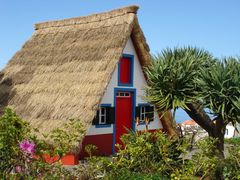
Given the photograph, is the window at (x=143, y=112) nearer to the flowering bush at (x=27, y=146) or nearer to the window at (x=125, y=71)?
the window at (x=125, y=71)

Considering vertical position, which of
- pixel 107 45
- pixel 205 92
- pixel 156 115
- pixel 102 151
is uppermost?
pixel 107 45

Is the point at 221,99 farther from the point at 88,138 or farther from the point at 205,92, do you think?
the point at 88,138

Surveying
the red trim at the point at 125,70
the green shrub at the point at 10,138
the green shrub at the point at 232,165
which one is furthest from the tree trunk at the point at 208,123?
the red trim at the point at 125,70

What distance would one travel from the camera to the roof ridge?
18.3 metres

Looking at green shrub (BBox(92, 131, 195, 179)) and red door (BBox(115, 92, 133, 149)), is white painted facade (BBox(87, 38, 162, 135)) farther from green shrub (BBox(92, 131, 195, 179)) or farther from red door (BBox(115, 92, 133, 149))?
green shrub (BBox(92, 131, 195, 179))

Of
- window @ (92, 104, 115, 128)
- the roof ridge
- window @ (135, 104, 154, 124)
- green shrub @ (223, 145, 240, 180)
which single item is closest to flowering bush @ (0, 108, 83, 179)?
green shrub @ (223, 145, 240, 180)

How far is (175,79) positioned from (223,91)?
1.35 m

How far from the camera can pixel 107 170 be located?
404 inches

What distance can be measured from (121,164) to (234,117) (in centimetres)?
301

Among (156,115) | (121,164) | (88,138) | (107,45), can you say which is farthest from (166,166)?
(156,115)

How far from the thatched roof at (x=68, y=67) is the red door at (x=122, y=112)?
5.35 ft

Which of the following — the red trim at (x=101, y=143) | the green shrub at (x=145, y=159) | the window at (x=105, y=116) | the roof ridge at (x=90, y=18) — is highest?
the roof ridge at (x=90, y=18)

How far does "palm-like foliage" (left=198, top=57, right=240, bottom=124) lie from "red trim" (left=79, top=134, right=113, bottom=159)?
6.31m

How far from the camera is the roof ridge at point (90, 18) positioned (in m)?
18.3
